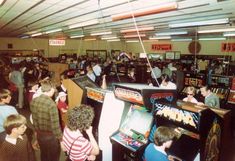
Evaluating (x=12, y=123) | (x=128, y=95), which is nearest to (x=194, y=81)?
(x=128, y=95)

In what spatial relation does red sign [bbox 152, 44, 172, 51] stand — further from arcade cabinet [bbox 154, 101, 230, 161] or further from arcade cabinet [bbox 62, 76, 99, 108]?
arcade cabinet [bbox 154, 101, 230, 161]

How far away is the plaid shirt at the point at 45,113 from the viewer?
3.77 m

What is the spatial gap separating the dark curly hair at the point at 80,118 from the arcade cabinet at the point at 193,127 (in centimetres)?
97

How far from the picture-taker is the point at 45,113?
3.80 m

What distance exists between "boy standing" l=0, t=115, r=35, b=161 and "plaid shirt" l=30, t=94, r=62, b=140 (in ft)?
2.86

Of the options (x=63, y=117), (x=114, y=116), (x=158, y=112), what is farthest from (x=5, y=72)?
(x=158, y=112)

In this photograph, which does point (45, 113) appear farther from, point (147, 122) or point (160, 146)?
point (160, 146)

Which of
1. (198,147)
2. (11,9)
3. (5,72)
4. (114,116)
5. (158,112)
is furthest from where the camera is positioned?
(5,72)

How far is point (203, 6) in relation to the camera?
5.25m

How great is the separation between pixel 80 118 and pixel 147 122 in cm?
113

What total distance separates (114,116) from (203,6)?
11.0ft

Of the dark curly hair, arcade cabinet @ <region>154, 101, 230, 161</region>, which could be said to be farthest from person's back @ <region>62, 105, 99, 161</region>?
arcade cabinet @ <region>154, 101, 230, 161</region>

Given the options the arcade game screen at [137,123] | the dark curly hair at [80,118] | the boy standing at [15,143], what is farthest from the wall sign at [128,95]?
the boy standing at [15,143]

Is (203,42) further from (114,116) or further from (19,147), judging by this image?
(19,147)
